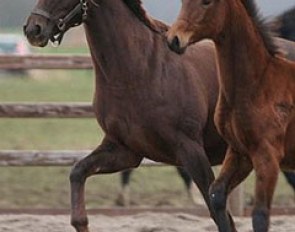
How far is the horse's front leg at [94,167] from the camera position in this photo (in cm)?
688

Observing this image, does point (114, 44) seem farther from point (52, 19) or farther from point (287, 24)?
point (287, 24)

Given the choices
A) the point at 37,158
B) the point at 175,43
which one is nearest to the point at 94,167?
the point at 175,43

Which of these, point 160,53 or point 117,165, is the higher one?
point 160,53

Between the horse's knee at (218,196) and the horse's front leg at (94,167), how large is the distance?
760mm

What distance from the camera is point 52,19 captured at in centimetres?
Result: 660

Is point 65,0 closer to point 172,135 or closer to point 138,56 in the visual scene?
point 138,56

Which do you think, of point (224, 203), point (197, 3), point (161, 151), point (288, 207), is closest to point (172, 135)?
point (161, 151)

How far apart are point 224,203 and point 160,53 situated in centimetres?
112

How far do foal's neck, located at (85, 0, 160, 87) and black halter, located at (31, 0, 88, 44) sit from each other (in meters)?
0.08

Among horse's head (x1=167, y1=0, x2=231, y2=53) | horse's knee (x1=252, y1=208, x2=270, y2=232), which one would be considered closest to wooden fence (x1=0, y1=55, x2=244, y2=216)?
horse's knee (x1=252, y1=208, x2=270, y2=232)

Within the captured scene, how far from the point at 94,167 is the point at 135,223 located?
1371mm

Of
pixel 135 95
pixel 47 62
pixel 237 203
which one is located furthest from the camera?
pixel 47 62

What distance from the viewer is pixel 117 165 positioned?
272 inches

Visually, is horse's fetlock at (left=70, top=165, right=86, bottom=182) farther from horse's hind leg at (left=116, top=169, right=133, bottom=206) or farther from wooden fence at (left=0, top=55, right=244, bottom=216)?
horse's hind leg at (left=116, top=169, right=133, bottom=206)
